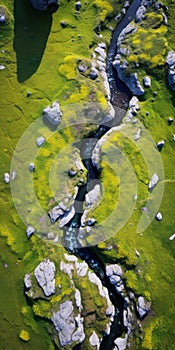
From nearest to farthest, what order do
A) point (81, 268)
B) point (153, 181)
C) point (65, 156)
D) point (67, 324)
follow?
1. point (67, 324)
2. point (81, 268)
3. point (65, 156)
4. point (153, 181)

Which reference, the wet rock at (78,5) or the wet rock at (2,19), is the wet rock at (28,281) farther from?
the wet rock at (78,5)

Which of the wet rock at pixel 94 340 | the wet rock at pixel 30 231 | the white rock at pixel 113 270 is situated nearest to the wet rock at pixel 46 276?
the wet rock at pixel 30 231

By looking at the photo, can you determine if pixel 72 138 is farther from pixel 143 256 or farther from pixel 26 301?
pixel 26 301

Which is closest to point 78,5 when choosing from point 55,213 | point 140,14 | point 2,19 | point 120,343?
point 140,14

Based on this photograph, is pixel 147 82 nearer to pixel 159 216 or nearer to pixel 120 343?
pixel 159 216

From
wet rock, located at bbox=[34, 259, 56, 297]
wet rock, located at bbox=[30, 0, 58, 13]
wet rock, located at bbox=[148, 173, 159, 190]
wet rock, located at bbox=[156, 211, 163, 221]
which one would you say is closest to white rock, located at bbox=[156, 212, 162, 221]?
wet rock, located at bbox=[156, 211, 163, 221]

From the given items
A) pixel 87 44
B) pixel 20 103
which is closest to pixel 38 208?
pixel 20 103

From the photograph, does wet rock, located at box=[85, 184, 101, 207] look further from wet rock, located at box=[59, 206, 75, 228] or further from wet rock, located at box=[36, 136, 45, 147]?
wet rock, located at box=[36, 136, 45, 147]

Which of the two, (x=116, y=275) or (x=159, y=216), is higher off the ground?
(x=159, y=216)
